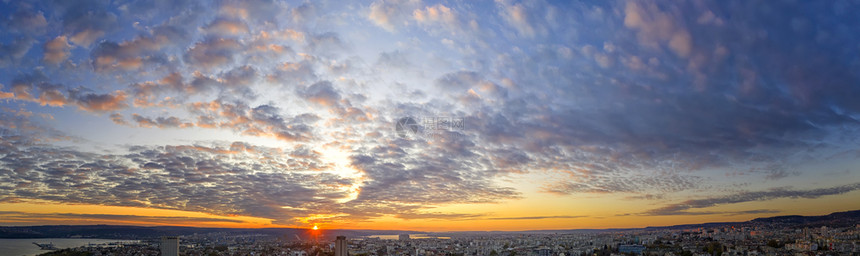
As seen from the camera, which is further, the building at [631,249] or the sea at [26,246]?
the sea at [26,246]

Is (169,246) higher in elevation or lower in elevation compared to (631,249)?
higher

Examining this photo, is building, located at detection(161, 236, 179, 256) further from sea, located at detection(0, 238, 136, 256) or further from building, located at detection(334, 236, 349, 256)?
sea, located at detection(0, 238, 136, 256)

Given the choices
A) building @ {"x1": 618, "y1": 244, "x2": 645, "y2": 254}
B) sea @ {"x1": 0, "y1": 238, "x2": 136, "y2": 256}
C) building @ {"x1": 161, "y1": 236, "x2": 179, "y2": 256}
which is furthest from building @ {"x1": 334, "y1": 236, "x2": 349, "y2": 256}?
sea @ {"x1": 0, "y1": 238, "x2": 136, "y2": 256}

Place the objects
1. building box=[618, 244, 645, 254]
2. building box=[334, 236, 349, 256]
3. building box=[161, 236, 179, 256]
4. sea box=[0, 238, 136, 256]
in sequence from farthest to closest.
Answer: sea box=[0, 238, 136, 256], building box=[618, 244, 645, 254], building box=[161, 236, 179, 256], building box=[334, 236, 349, 256]

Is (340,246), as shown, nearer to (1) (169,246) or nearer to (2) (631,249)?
(1) (169,246)

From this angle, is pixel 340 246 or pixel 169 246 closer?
pixel 340 246

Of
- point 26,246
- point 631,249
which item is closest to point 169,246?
point 631,249

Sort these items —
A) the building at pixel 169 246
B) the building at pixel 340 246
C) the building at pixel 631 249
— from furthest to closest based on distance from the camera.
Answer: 1. the building at pixel 631 249
2. the building at pixel 169 246
3. the building at pixel 340 246

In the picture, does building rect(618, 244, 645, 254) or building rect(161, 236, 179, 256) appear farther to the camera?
building rect(618, 244, 645, 254)

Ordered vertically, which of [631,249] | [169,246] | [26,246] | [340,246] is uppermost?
[340,246]

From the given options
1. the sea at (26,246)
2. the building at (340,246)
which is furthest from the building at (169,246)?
the sea at (26,246)

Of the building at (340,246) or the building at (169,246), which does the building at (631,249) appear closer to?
the building at (340,246)
